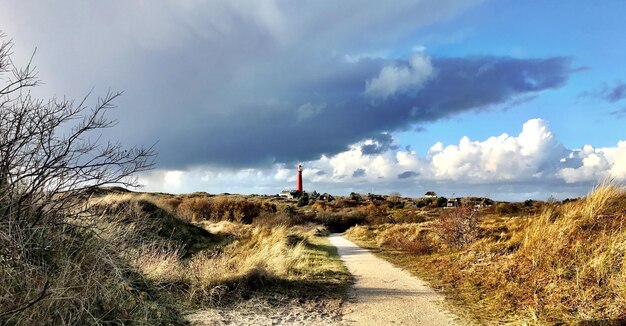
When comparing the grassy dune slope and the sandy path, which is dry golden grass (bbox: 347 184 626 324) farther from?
the grassy dune slope

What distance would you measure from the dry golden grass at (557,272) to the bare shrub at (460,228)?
3.90 meters

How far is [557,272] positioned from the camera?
8.13 m

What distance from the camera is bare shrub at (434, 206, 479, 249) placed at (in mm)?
16531

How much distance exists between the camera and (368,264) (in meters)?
16.4

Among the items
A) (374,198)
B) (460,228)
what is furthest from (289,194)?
(460,228)

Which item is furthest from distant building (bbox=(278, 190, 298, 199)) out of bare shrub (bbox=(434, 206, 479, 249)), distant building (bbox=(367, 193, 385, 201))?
bare shrub (bbox=(434, 206, 479, 249))

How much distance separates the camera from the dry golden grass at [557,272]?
22.7 feet

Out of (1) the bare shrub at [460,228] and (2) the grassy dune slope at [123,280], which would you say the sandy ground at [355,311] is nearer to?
(2) the grassy dune slope at [123,280]

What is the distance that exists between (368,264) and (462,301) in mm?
7071

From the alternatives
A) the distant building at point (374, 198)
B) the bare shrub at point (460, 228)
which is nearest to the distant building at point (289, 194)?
the distant building at point (374, 198)

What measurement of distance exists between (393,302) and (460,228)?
320 inches

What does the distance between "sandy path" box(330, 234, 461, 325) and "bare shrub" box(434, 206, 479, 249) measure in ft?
12.2

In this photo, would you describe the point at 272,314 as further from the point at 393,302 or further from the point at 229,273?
the point at 393,302

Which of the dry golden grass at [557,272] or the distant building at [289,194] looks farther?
the distant building at [289,194]
